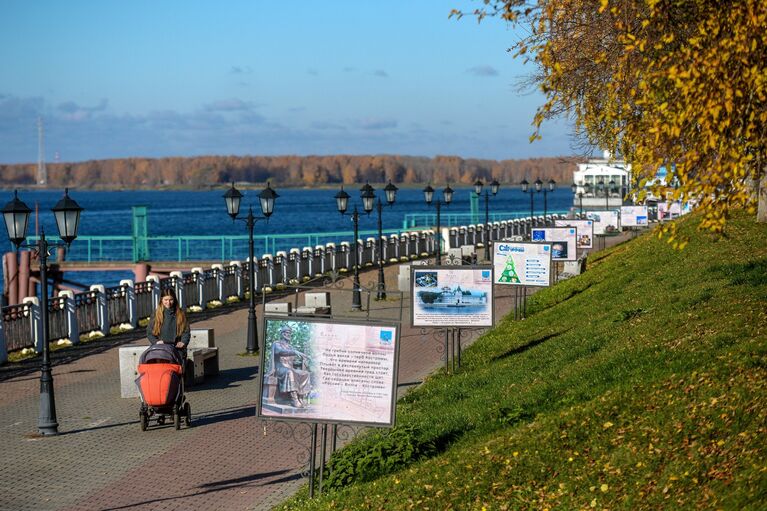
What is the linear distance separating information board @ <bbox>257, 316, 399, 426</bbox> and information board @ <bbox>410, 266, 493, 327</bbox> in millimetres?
6821

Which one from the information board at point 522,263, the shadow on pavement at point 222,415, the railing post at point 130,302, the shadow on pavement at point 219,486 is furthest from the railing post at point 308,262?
the shadow on pavement at point 219,486

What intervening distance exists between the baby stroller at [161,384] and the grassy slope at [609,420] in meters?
3.01

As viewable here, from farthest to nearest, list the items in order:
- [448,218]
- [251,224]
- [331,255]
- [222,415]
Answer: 1. [448,218]
2. [331,255]
3. [251,224]
4. [222,415]

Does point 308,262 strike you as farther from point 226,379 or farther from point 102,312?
point 226,379

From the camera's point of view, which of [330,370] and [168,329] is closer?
[330,370]

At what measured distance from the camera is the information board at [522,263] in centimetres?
2244

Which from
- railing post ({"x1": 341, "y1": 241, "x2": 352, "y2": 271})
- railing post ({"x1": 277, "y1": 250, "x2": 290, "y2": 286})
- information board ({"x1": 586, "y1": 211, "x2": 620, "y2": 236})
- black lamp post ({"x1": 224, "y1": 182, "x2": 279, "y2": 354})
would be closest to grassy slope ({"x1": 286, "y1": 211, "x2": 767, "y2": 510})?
black lamp post ({"x1": 224, "y1": 182, "x2": 279, "y2": 354})

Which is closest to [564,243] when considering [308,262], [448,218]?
[308,262]

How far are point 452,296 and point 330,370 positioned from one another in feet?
23.2

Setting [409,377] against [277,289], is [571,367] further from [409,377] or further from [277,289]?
[277,289]

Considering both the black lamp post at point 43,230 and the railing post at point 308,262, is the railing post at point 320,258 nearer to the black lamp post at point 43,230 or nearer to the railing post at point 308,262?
the railing post at point 308,262

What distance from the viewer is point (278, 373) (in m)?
10.8

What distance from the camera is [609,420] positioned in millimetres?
10594

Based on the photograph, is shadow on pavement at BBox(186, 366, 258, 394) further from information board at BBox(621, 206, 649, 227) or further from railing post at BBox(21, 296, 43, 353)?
information board at BBox(621, 206, 649, 227)
